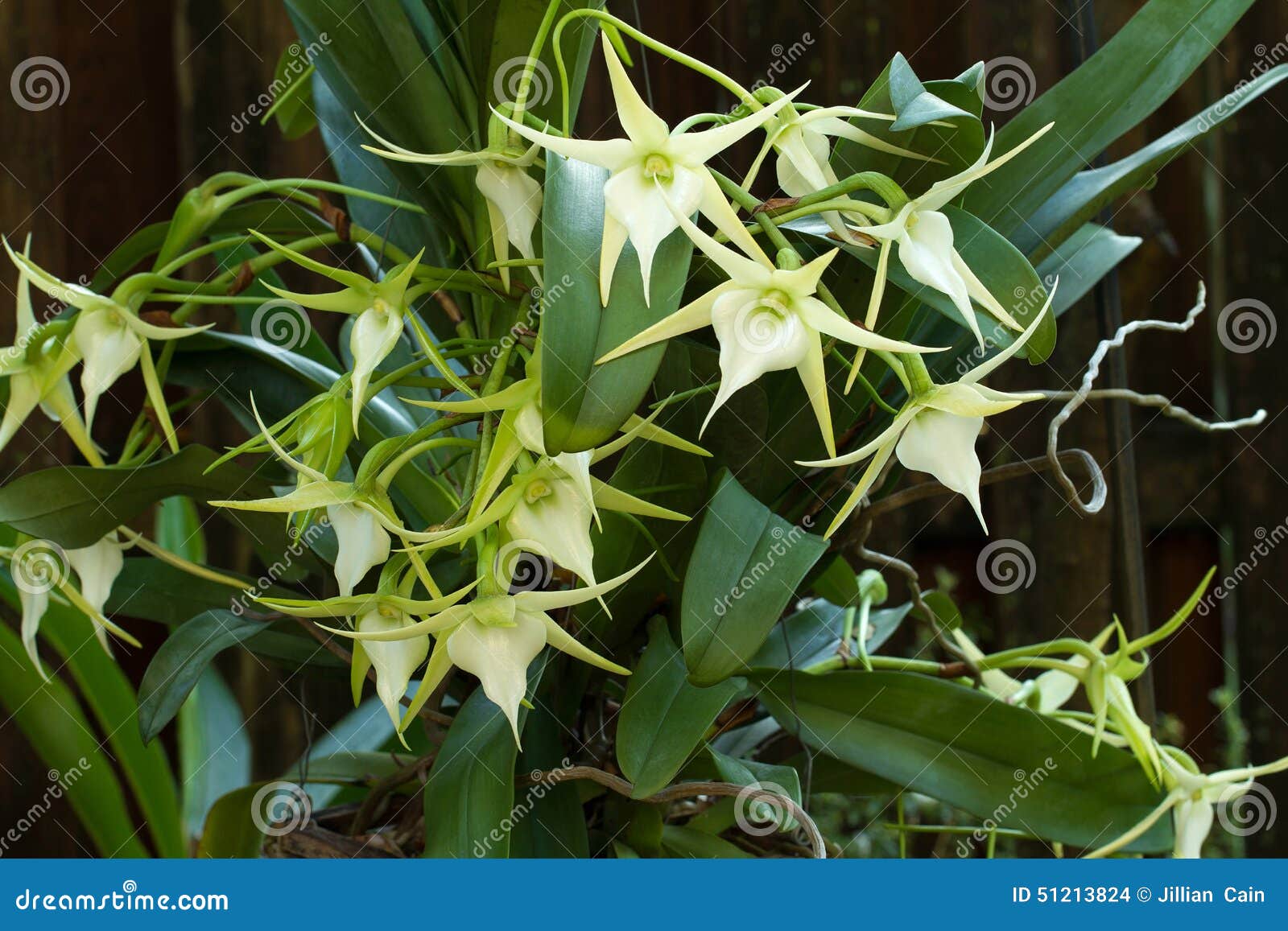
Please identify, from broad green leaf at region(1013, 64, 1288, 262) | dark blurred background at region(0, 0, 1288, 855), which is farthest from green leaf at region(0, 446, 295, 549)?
dark blurred background at region(0, 0, 1288, 855)

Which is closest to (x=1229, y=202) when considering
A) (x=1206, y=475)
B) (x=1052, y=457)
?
(x=1206, y=475)

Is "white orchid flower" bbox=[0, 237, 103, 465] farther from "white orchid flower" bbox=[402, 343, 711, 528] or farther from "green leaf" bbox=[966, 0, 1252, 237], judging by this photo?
"green leaf" bbox=[966, 0, 1252, 237]

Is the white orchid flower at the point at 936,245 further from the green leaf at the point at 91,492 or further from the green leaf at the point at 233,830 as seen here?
the green leaf at the point at 233,830

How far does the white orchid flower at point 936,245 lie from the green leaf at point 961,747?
18 cm

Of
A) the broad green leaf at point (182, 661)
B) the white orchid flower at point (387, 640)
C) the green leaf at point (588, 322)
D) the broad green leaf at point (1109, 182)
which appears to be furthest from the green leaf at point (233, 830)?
the broad green leaf at point (1109, 182)

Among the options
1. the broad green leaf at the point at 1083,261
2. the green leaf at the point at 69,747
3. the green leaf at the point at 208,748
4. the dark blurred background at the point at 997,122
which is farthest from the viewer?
the dark blurred background at the point at 997,122

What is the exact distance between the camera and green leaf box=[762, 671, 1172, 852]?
0.44m

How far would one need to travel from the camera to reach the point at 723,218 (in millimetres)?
309

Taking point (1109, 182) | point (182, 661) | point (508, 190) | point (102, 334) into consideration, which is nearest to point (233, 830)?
point (182, 661)

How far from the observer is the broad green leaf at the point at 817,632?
0.53 m

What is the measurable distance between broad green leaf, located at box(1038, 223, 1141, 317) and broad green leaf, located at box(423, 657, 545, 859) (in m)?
0.31

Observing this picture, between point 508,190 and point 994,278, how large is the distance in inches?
6.5

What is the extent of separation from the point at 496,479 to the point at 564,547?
0.10ft

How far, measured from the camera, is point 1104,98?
17.0 inches
